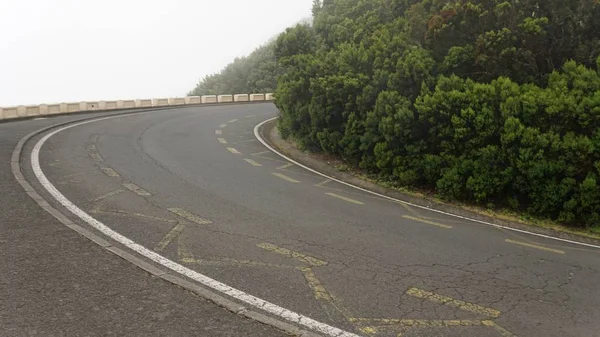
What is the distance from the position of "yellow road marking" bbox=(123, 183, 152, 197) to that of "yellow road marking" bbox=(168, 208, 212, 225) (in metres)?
1.14

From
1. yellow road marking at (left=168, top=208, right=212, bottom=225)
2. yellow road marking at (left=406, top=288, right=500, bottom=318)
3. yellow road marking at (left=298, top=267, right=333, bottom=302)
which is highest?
yellow road marking at (left=168, top=208, right=212, bottom=225)

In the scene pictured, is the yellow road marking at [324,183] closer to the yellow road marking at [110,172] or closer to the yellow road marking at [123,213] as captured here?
the yellow road marking at [123,213]

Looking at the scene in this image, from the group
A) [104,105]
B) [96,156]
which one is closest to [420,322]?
[96,156]

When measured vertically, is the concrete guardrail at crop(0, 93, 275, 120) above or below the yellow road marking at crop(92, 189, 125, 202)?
above

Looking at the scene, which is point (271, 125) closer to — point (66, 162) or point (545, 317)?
point (66, 162)

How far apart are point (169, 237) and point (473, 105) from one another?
7253mm

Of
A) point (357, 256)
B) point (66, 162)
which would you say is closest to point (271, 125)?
point (66, 162)

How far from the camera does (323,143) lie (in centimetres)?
1370

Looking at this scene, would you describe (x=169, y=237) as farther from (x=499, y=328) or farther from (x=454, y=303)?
(x=499, y=328)

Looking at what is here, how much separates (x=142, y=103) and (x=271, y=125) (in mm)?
13634

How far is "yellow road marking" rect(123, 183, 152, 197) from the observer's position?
29.6ft

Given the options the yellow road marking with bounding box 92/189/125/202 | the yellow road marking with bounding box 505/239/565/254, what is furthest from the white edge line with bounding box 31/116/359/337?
the yellow road marking with bounding box 505/239/565/254

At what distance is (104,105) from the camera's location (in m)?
27.8

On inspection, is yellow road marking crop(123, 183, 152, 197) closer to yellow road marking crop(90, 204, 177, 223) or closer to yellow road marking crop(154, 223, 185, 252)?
yellow road marking crop(90, 204, 177, 223)
